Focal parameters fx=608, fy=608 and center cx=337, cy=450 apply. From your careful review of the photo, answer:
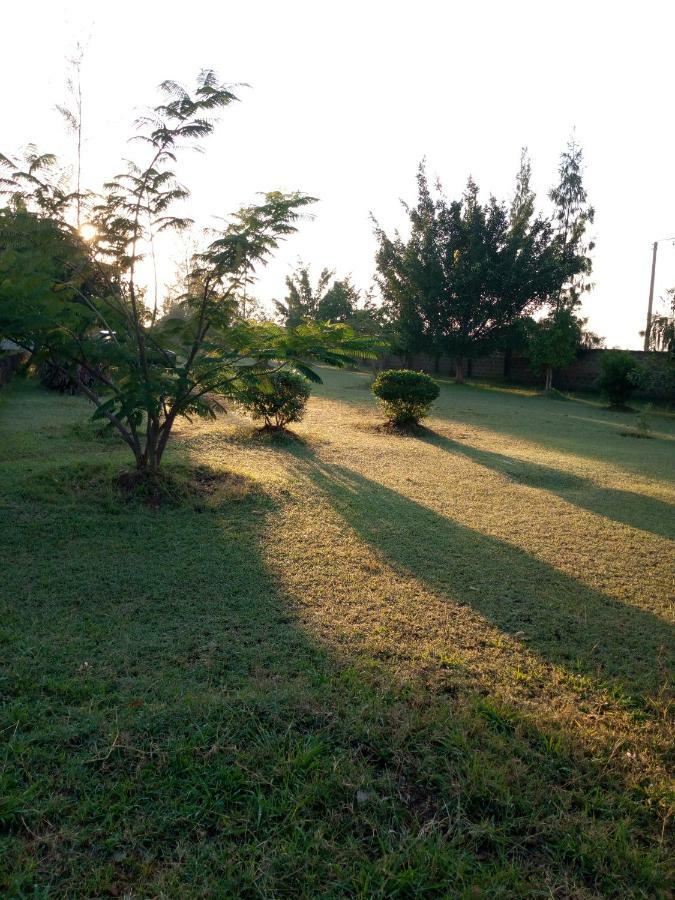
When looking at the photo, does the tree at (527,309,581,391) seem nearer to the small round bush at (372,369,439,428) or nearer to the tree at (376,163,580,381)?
the tree at (376,163,580,381)

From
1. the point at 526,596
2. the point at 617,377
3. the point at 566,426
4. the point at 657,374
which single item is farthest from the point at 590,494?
the point at 617,377

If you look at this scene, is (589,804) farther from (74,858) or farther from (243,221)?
(243,221)

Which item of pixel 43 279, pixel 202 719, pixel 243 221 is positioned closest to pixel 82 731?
pixel 202 719

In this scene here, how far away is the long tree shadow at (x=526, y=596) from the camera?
3352mm

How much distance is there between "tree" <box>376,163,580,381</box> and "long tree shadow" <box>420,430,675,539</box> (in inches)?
705

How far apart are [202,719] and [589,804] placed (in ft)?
5.06

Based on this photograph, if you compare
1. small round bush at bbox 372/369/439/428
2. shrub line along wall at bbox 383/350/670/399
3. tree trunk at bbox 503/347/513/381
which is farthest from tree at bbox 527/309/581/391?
small round bush at bbox 372/369/439/428

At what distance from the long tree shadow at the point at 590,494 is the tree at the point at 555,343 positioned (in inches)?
611

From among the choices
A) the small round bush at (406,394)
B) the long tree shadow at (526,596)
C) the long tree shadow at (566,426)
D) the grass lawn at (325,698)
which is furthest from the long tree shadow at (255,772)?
the small round bush at (406,394)

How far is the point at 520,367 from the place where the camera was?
28.7m

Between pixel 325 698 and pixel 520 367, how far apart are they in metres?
27.8

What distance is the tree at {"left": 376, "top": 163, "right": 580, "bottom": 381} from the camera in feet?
Answer: 86.0

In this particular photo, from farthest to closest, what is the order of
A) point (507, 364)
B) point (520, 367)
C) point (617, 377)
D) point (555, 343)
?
point (507, 364), point (520, 367), point (555, 343), point (617, 377)

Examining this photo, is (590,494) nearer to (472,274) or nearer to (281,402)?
(281,402)
